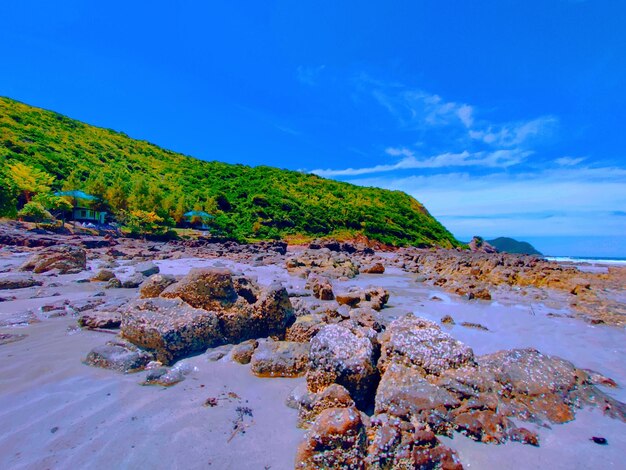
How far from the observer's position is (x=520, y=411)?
3.61 meters

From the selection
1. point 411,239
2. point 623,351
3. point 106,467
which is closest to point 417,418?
point 106,467

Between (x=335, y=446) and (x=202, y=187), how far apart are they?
49269 mm

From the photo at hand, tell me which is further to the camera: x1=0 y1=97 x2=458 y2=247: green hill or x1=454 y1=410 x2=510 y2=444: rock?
x1=0 y1=97 x2=458 y2=247: green hill

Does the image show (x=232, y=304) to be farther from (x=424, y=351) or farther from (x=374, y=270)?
(x=374, y=270)

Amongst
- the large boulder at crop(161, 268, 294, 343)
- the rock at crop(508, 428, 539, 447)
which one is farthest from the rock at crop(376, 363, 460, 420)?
the large boulder at crop(161, 268, 294, 343)

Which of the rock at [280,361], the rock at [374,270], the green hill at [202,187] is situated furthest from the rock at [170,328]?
the green hill at [202,187]

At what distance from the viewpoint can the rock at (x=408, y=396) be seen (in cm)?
333

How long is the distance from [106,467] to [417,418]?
2750 millimetres

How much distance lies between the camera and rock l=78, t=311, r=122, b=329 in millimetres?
5844

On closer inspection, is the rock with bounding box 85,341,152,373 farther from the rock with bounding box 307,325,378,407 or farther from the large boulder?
the rock with bounding box 307,325,378,407

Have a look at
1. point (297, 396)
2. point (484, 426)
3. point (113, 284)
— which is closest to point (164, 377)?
point (297, 396)

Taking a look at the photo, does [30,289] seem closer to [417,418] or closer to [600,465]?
[417,418]

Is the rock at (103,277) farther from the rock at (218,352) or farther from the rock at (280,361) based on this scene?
the rock at (280,361)

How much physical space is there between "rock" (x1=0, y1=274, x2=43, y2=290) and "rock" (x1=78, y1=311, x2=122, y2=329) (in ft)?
14.0
